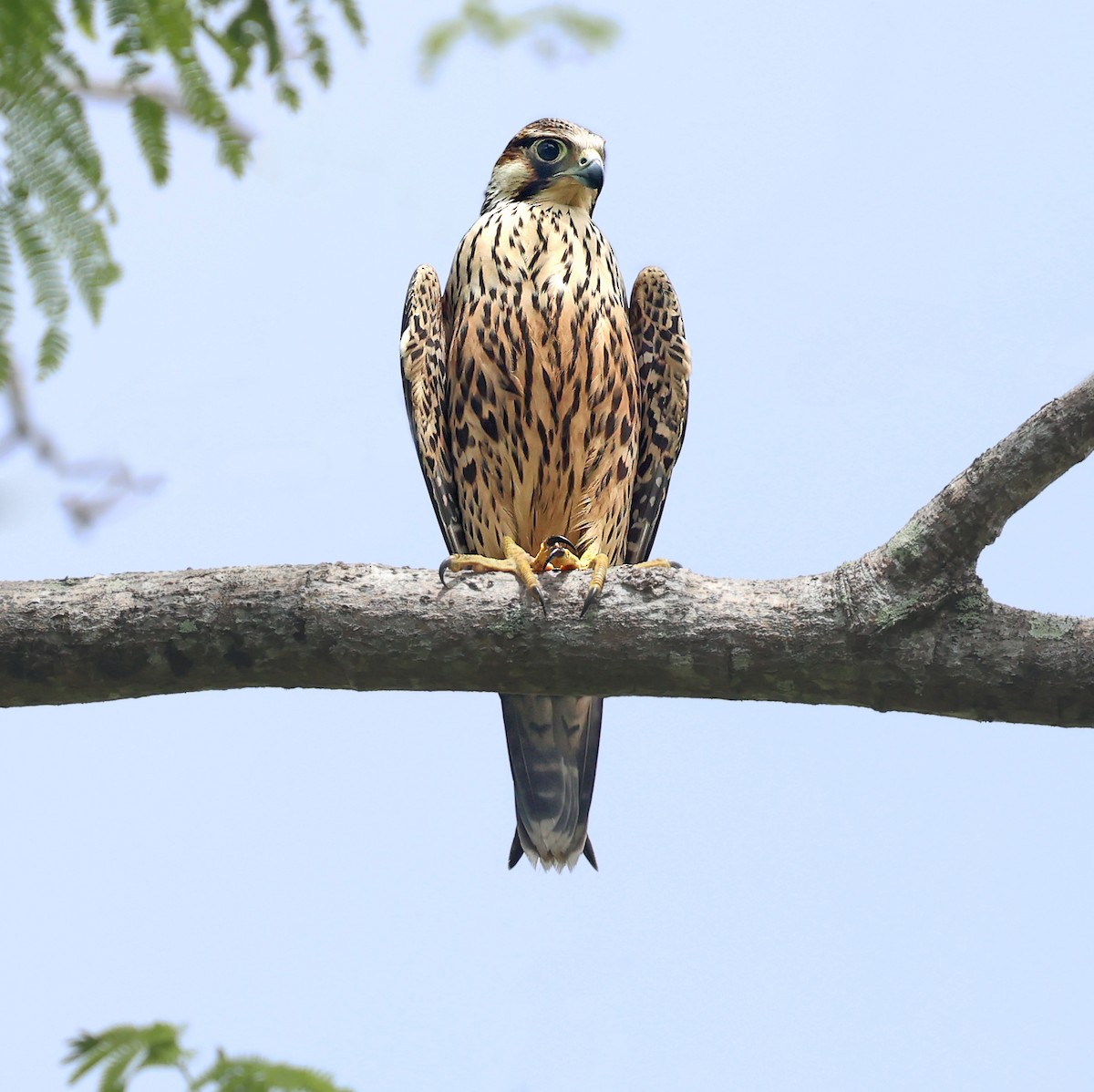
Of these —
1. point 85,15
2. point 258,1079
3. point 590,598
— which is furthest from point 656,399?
point 258,1079

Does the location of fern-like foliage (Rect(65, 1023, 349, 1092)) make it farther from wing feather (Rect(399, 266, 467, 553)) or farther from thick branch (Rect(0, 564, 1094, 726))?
wing feather (Rect(399, 266, 467, 553))

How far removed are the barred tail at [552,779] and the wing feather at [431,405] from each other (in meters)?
0.76

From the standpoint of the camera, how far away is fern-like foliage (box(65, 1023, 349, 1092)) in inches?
71.4

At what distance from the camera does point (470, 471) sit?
484cm

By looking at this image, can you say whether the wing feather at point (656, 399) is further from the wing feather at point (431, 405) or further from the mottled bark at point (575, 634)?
the mottled bark at point (575, 634)

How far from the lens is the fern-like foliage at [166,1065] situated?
1.81 meters

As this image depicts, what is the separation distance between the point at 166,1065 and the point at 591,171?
399cm

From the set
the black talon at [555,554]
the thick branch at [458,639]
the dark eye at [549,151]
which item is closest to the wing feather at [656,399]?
the dark eye at [549,151]

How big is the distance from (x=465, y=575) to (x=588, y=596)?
332mm

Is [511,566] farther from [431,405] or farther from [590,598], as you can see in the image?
[431,405]

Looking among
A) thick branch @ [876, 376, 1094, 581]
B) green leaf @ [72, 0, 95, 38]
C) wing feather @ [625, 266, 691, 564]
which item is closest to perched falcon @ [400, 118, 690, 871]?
wing feather @ [625, 266, 691, 564]

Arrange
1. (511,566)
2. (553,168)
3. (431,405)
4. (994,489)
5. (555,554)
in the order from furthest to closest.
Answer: (553,168), (431,405), (555,554), (511,566), (994,489)

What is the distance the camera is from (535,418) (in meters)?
4.71

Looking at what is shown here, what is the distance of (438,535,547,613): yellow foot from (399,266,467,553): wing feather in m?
0.81
